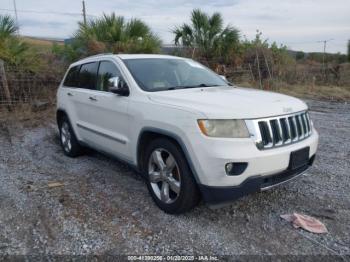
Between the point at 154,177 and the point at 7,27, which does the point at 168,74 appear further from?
the point at 7,27

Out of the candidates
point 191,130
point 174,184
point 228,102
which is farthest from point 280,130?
point 174,184

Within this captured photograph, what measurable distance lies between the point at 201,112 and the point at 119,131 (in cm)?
145

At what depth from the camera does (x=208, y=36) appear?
1454 cm

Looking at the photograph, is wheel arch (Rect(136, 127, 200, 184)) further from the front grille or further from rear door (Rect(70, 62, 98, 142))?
rear door (Rect(70, 62, 98, 142))

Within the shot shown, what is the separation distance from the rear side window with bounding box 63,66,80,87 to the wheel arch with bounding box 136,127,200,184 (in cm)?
229

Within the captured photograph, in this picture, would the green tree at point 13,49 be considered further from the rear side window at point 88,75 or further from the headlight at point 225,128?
the headlight at point 225,128

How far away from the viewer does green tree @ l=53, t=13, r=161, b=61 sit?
11148 mm

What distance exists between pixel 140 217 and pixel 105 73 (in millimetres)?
2120

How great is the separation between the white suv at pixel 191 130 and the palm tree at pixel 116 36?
6.35 m

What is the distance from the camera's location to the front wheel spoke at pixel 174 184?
3.50 m

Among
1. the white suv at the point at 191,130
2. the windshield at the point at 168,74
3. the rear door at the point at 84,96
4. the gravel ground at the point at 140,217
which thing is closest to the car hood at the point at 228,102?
the white suv at the point at 191,130

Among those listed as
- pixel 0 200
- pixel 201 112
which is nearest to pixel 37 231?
pixel 0 200

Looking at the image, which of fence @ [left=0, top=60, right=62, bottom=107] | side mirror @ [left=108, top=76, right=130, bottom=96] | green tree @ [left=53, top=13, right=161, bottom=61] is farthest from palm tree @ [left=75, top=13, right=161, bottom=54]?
side mirror @ [left=108, top=76, right=130, bottom=96]

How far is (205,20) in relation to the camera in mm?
14391
